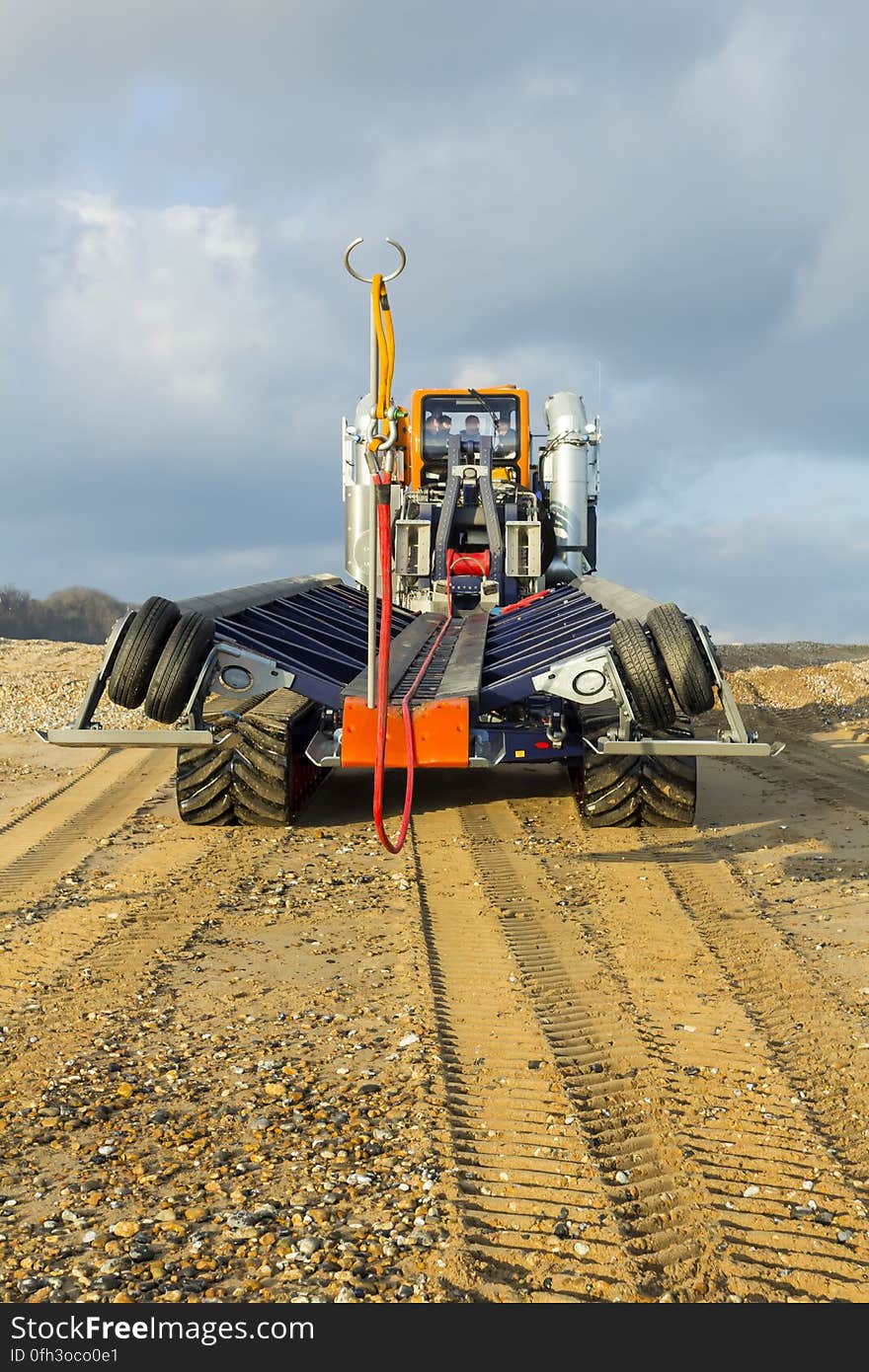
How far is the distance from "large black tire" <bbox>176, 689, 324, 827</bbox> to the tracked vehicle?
0.01 metres

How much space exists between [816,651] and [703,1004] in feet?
65.9

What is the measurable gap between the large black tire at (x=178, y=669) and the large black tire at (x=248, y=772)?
161 cm

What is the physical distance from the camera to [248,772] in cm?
827

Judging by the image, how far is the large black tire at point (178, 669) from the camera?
638 cm

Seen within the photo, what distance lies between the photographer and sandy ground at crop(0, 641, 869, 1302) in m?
3.09

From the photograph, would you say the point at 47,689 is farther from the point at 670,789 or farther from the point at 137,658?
the point at 670,789

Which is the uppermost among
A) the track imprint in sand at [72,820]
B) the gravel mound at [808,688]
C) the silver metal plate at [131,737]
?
the gravel mound at [808,688]

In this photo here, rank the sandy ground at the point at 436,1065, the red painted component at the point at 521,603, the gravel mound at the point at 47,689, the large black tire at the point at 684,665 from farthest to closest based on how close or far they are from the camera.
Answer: the gravel mound at the point at 47,689 → the red painted component at the point at 521,603 → the large black tire at the point at 684,665 → the sandy ground at the point at 436,1065

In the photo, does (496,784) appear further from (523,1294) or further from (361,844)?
(523,1294)

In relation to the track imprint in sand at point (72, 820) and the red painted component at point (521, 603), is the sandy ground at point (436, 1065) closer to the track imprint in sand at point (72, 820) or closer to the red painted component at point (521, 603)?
the track imprint in sand at point (72, 820)

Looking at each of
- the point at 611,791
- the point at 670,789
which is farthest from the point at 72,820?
the point at 670,789

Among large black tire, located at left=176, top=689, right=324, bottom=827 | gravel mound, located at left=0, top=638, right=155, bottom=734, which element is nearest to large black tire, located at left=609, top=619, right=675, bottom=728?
large black tire, located at left=176, top=689, right=324, bottom=827

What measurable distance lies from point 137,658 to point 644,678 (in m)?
2.78

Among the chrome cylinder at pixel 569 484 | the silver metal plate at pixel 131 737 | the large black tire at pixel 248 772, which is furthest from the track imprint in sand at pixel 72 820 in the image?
the chrome cylinder at pixel 569 484
